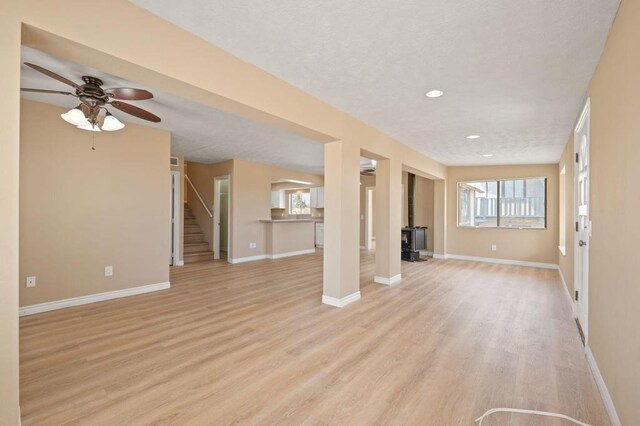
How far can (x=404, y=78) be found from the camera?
2.74 m

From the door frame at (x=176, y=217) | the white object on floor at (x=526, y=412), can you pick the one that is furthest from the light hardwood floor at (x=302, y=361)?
the door frame at (x=176, y=217)

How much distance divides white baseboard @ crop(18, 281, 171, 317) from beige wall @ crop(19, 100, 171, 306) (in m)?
0.06

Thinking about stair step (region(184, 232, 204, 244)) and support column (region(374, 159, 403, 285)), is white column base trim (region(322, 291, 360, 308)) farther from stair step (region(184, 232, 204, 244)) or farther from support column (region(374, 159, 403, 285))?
stair step (region(184, 232, 204, 244))

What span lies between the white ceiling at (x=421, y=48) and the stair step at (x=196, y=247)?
5460 mm

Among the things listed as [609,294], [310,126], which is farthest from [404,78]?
[609,294]

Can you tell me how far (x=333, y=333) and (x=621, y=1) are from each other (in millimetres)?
3163

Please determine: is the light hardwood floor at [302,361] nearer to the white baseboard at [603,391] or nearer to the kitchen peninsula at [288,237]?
the white baseboard at [603,391]

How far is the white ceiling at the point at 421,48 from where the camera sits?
71.9 inches

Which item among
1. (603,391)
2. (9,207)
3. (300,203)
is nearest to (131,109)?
(9,207)

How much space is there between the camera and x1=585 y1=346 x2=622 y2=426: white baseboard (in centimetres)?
172

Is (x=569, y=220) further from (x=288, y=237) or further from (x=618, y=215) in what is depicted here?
(x=288, y=237)

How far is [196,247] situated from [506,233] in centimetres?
760

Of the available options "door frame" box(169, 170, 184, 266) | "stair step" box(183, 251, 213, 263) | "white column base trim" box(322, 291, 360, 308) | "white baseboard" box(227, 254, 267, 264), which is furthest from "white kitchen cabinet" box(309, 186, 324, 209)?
"white column base trim" box(322, 291, 360, 308)

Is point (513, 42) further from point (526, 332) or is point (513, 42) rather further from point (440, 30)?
point (526, 332)
